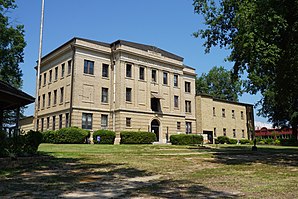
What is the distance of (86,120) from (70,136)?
4.39 metres

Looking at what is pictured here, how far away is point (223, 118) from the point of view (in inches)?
2052

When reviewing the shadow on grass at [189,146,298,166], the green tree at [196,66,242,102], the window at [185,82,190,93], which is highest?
the green tree at [196,66,242,102]

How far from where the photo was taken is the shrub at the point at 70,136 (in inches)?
1260

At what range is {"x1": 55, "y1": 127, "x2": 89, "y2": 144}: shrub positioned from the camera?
32000mm

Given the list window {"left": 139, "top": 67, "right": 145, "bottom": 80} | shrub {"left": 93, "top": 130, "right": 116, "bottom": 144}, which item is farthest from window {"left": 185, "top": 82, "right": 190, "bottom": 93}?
shrub {"left": 93, "top": 130, "right": 116, "bottom": 144}

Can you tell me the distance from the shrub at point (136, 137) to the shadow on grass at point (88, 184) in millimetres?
22817

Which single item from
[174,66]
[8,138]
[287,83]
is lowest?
[8,138]

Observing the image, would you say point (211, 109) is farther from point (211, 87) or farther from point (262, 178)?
point (262, 178)

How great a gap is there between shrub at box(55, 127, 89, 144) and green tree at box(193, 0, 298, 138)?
1850 centimetres

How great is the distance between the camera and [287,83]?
18250 millimetres

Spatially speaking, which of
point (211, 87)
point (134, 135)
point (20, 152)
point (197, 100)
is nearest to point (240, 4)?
point (20, 152)

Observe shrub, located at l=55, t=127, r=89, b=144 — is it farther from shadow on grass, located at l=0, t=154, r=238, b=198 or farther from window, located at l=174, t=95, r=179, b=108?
shadow on grass, located at l=0, t=154, r=238, b=198

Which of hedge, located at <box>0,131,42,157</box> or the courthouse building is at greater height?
the courthouse building

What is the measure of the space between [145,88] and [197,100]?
1187cm
